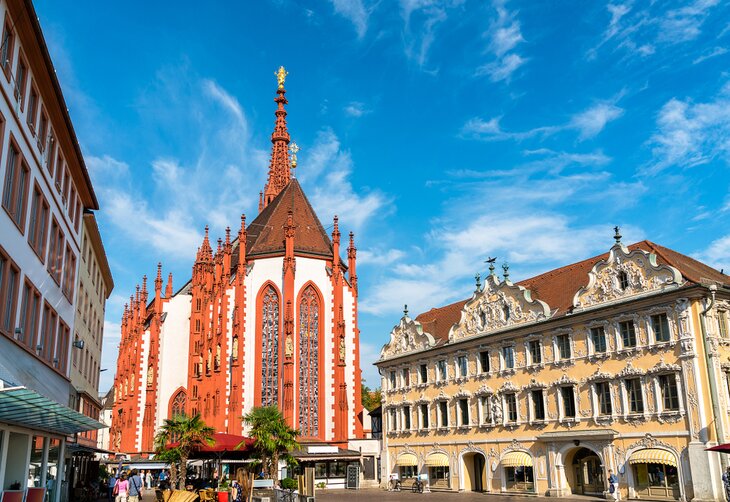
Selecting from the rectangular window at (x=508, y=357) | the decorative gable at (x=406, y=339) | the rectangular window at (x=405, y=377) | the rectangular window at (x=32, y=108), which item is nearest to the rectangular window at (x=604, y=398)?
the rectangular window at (x=508, y=357)

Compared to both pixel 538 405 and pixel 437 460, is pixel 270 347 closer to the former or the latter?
pixel 437 460

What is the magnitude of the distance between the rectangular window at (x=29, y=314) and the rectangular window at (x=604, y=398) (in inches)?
961

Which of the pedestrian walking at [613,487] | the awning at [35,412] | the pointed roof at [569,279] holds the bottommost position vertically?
the pedestrian walking at [613,487]

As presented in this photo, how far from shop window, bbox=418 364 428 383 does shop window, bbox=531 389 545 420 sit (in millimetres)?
9952

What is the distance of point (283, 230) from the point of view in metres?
62.9

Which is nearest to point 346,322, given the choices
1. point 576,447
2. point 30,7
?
point 576,447

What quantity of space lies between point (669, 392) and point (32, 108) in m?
26.6

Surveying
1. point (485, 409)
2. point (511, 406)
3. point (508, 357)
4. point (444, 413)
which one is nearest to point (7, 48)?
point (508, 357)

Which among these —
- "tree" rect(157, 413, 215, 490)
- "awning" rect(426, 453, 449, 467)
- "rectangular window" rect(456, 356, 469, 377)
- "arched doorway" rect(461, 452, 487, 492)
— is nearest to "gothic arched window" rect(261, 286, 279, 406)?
"awning" rect(426, 453, 449, 467)

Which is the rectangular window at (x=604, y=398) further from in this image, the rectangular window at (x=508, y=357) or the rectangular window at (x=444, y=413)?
the rectangular window at (x=444, y=413)

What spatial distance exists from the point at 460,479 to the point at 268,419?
1201 cm

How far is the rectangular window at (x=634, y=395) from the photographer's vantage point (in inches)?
1298

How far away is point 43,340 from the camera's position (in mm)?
24656

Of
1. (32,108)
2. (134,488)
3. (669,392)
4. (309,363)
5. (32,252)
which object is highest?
(32,108)
